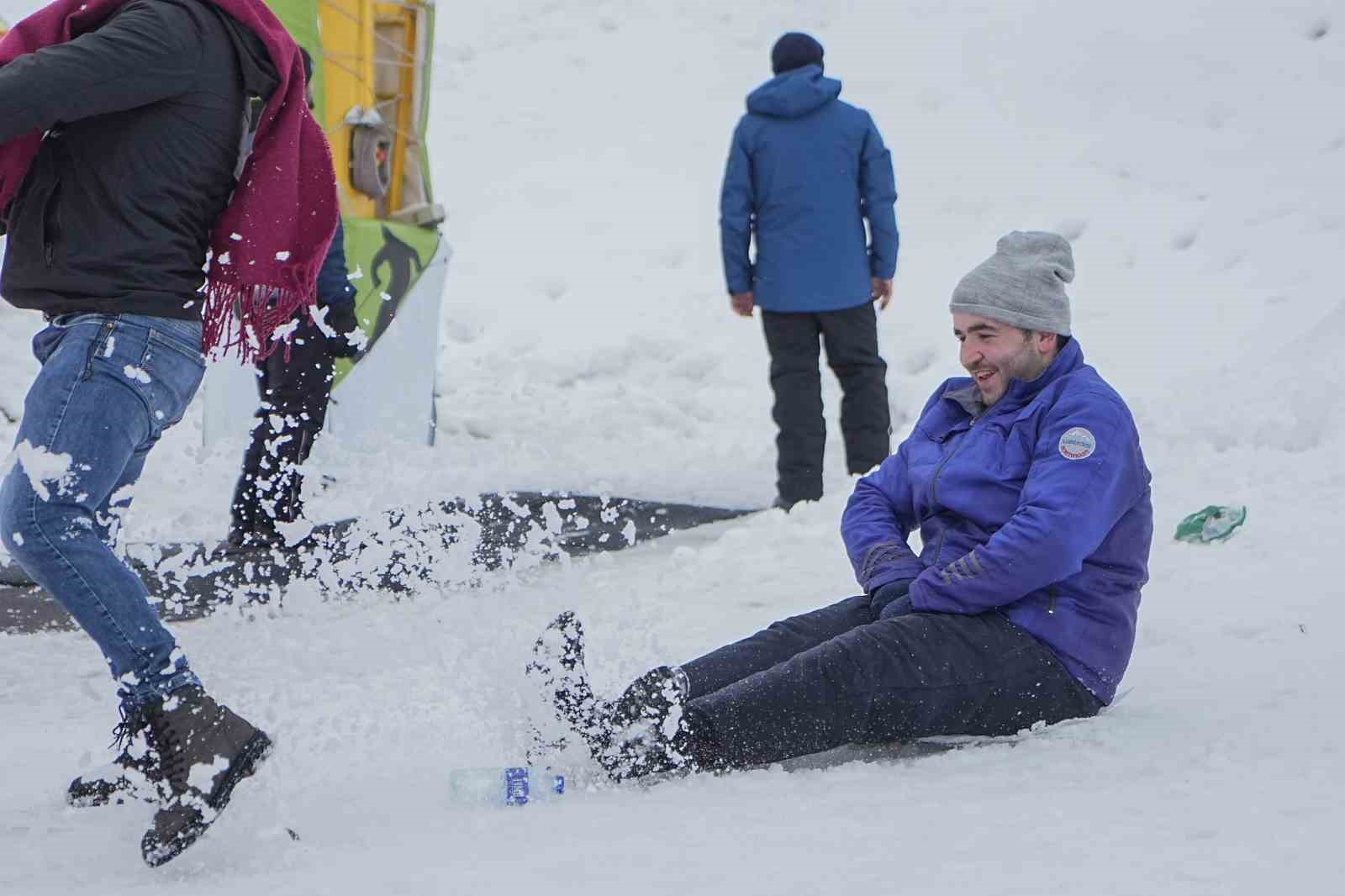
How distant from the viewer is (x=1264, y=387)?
225 inches

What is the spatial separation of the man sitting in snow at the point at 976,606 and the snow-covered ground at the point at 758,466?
0.29 ft

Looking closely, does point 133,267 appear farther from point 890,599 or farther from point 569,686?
point 890,599

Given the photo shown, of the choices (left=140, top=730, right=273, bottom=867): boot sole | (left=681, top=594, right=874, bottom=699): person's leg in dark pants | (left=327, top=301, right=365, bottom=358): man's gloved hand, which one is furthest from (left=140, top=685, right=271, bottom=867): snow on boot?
(left=327, top=301, right=365, bottom=358): man's gloved hand

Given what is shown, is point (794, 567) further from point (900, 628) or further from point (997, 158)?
point (997, 158)

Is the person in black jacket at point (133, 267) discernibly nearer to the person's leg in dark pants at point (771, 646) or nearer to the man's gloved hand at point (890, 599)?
the person's leg in dark pants at point (771, 646)

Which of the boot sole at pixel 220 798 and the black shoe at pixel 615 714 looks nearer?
the boot sole at pixel 220 798

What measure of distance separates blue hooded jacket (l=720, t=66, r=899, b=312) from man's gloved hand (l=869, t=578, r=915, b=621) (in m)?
3.06

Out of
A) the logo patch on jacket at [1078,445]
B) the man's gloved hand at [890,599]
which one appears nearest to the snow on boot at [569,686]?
the man's gloved hand at [890,599]

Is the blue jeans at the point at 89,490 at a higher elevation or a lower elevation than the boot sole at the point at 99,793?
higher

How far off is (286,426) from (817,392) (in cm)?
210

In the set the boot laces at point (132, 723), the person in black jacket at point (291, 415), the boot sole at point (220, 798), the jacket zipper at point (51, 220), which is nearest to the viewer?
the boot sole at point (220, 798)

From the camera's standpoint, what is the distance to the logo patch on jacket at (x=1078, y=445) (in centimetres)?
273

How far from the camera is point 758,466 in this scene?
7160mm

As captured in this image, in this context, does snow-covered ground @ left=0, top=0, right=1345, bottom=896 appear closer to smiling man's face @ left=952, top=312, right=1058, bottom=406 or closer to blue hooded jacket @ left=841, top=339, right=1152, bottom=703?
blue hooded jacket @ left=841, top=339, right=1152, bottom=703
